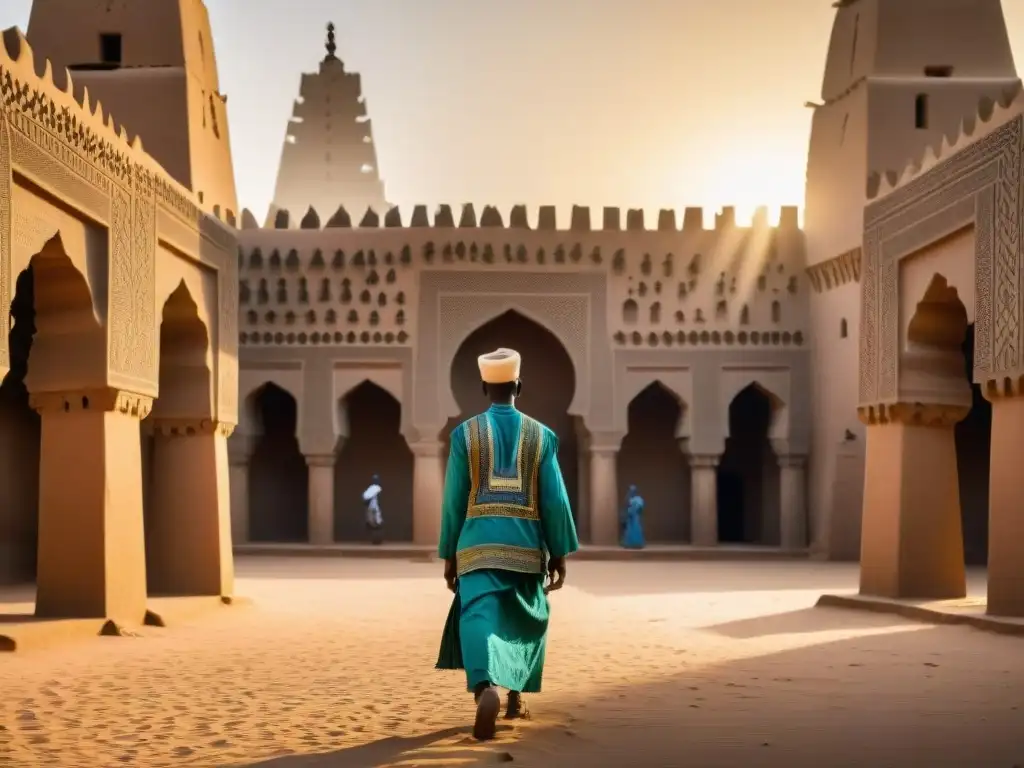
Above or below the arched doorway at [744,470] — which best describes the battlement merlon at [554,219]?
above

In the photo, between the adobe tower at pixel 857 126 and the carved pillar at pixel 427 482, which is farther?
the carved pillar at pixel 427 482

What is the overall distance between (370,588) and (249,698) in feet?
30.6

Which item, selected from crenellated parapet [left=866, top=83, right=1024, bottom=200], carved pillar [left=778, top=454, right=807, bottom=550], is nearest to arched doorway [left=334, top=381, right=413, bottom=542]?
carved pillar [left=778, top=454, right=807, bottom=550]

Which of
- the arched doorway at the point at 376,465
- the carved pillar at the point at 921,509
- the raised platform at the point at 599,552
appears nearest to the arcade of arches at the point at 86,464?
the carved pillar at the point at 921,509

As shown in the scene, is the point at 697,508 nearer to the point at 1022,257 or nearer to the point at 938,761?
the point at 1022,257

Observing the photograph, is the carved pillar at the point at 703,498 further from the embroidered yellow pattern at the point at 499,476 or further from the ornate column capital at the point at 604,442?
the embroidered yellow pattern at the point at 499,476

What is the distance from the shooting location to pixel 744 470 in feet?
89.2

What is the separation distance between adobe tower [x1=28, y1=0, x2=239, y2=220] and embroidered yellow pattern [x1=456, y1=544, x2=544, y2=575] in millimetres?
10945

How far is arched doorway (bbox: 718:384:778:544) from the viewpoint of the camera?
2677 cm

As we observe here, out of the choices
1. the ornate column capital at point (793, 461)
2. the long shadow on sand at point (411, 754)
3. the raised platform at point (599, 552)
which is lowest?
the raised platform at point (599, 552)

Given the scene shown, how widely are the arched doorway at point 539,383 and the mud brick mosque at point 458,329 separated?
0.06 m

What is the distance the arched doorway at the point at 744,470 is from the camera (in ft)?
87.8

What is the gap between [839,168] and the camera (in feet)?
73.2

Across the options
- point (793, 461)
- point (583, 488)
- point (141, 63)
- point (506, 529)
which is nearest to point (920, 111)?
point (793, 461)
